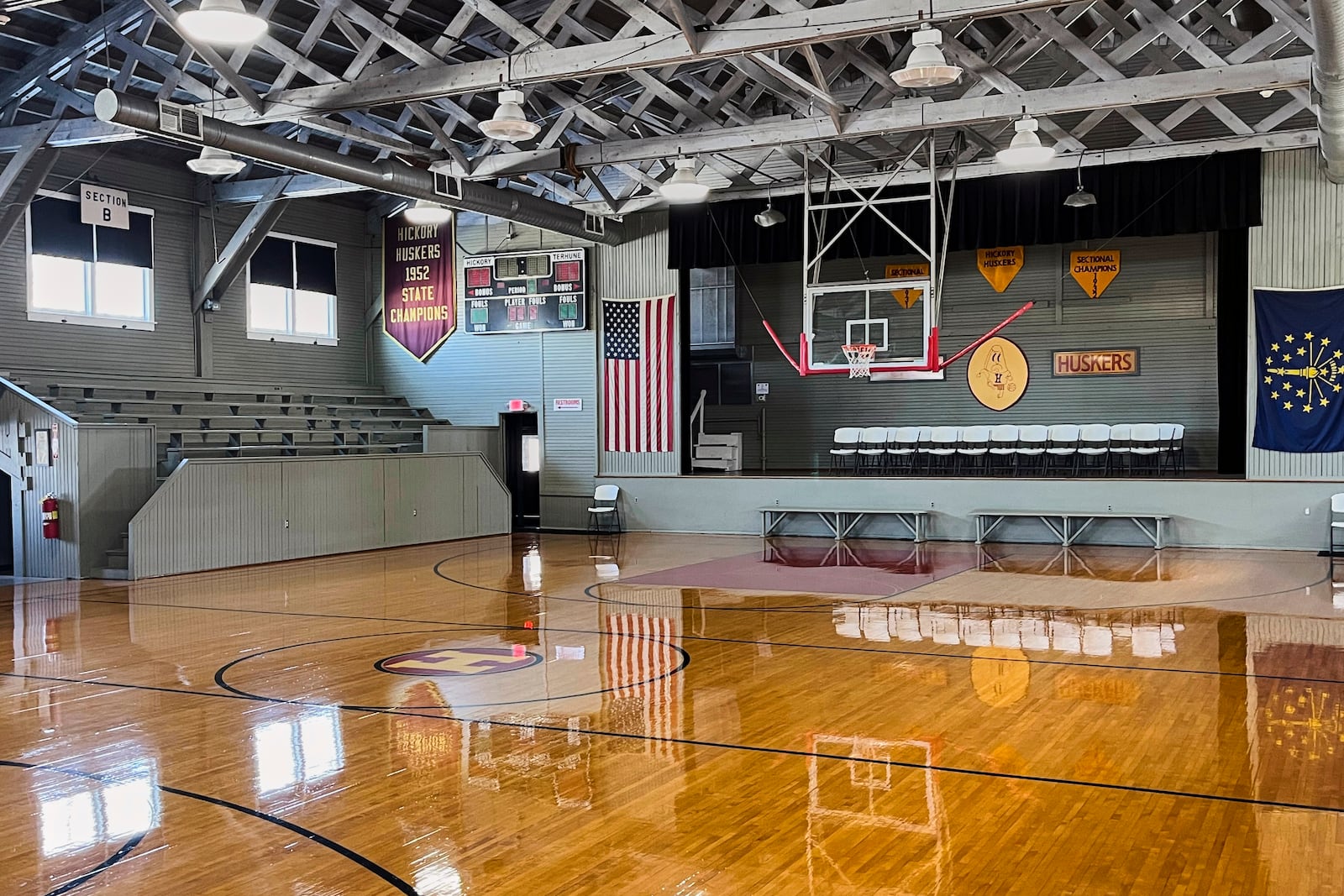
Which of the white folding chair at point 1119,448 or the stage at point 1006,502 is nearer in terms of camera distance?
the stage at point 1006,502

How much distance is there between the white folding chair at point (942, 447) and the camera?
17.9 metres

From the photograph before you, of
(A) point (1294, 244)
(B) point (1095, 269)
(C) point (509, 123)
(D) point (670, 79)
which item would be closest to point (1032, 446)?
(B) point (1095, 269)

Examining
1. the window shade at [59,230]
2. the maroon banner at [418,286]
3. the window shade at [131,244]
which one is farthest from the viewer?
the maroon banner at [418,286]

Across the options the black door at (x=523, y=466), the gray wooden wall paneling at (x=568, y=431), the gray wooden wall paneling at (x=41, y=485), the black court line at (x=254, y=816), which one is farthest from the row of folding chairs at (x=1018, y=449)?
the black court line at (x=254, y=816)

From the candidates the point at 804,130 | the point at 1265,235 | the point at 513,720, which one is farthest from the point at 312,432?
the point at 1265,235

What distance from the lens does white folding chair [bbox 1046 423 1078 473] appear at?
17.1 metres

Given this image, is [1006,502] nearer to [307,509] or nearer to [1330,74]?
[1330,74]

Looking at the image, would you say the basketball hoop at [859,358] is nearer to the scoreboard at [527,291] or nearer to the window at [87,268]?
the scoreboard at [527,291]

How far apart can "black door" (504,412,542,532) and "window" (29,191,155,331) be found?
579cm

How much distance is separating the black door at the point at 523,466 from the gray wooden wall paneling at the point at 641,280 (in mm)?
1560

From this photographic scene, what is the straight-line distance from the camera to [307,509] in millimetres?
15188

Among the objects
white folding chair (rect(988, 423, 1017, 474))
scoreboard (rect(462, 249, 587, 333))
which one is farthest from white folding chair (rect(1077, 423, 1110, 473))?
scoreboard (rect(462, 249, 587, 333))

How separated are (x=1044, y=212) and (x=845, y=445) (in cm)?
525

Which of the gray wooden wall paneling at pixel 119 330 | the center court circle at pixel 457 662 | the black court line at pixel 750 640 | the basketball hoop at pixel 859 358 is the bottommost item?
the black court line at pixel 750 640
